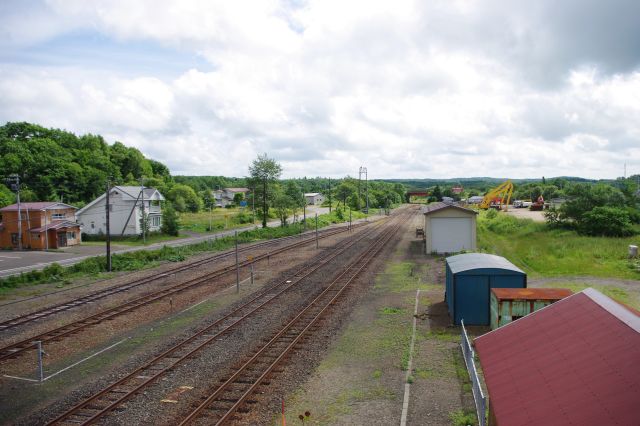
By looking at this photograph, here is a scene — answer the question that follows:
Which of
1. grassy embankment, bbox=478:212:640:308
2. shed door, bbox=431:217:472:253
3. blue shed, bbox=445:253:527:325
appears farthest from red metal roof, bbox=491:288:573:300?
shed door, bbox=431:217:472:253

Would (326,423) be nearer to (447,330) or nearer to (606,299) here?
(606,299)

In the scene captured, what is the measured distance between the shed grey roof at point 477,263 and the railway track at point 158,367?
27.1 ft

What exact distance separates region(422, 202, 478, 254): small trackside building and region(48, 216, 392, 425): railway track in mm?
16257

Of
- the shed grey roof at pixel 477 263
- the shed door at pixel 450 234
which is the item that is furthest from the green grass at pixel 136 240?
the shed grey roof at pixel 477 263

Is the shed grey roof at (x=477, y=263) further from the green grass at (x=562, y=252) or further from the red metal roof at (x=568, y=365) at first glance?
the green grass at (x=562, y=252)

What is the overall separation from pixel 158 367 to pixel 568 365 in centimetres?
1087

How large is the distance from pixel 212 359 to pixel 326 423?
525 cm

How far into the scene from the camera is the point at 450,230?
3644cm

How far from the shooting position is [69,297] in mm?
24516

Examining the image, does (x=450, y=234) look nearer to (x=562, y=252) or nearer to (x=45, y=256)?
(x=562, y=252)

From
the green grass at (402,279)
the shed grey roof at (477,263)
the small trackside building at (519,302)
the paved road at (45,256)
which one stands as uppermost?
the shed grey roof at (477,263)

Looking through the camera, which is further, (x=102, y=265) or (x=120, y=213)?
(x=120, y=213)

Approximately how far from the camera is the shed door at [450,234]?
36.2 metres

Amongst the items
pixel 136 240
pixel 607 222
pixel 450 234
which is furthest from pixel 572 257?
pixel 136 240
